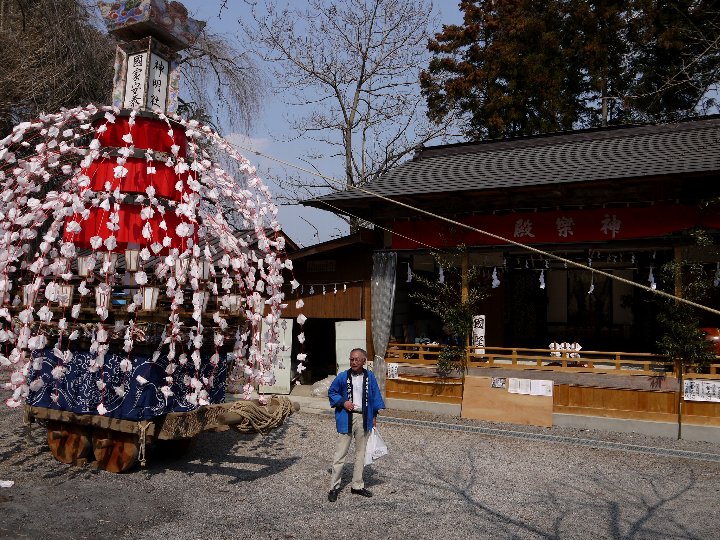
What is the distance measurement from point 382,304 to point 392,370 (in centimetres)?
157

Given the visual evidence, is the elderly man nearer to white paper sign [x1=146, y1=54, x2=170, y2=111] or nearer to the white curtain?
white paper sign [x1=146, y1=54, x2=170, y2=111]

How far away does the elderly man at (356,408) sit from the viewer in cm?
732

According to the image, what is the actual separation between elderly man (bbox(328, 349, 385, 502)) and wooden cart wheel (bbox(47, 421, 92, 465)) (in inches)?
142

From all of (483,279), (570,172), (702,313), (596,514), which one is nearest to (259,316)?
(596,514)

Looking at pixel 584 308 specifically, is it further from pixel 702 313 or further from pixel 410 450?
pixel 410 450

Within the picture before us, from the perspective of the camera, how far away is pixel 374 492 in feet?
24.7

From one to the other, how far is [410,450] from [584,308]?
9.01 metres

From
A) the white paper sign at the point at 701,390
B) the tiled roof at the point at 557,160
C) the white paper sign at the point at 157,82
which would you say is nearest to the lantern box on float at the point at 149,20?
the white paper sign at the point at 157,82

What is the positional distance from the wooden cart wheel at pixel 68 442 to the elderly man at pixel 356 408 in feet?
11.8

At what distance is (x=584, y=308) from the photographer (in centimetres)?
1678

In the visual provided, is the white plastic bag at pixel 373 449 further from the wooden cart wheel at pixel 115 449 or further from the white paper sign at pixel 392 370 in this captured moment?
the white paper sign at pixel 392 370

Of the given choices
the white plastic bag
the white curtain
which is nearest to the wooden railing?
the white curtain

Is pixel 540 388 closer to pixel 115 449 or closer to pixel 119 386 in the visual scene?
pixel 115 449

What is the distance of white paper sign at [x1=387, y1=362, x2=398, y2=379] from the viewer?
45.5 feet
